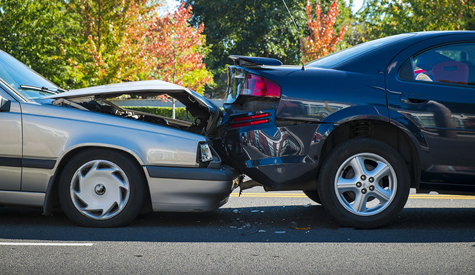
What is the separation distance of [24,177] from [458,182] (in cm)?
374

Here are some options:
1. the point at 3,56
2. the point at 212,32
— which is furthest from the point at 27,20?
the point at 3,56

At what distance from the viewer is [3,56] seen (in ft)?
19.0

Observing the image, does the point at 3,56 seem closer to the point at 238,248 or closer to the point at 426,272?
the point at 238,248

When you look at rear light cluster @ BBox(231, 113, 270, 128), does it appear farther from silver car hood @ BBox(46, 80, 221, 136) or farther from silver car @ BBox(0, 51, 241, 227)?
silver car hood @ BBox(46, 80, 221, 136)

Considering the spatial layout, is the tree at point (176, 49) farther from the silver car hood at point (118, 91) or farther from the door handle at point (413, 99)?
the door handle at point (413, 99)

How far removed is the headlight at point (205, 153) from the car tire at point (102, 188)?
537 millimetres

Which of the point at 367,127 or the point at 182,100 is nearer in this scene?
the point at 367,127

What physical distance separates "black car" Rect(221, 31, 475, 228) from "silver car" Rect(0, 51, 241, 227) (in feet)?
1.72

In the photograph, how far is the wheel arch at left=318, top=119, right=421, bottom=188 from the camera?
5207mm

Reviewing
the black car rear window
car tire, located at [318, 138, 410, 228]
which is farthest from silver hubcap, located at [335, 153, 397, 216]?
the black car rear window

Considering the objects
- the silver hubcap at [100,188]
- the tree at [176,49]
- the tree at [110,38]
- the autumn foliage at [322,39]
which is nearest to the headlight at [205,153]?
the silver hubcap at [100,188]

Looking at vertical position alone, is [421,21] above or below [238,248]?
above

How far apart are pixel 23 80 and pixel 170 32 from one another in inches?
788

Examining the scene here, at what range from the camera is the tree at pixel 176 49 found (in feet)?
78.6
